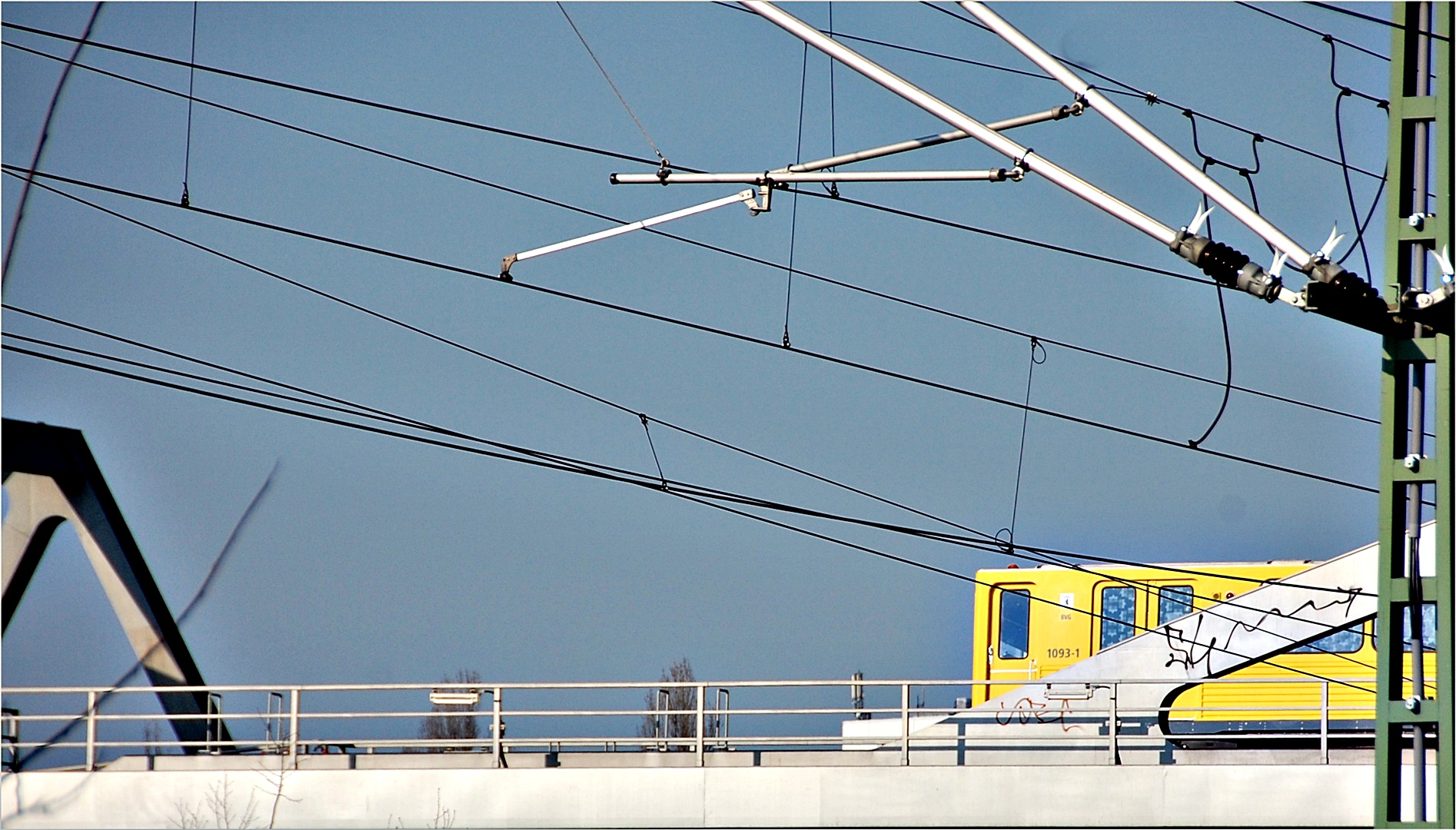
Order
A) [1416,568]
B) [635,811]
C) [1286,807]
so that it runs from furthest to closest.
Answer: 1. [635,811]
2. [1286,807]
3. [1416,568]

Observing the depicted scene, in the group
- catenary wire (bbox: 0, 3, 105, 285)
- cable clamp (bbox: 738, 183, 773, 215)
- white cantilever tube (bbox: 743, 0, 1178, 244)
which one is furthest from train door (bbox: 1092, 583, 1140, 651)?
catenary wire (bbox: 0, 3, 105, 285)

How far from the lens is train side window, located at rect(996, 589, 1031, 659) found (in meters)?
22.4

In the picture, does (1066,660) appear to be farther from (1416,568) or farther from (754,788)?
(1416,568)

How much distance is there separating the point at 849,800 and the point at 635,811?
7.26 ft

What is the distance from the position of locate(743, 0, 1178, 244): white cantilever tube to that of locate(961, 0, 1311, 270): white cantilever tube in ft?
1.03

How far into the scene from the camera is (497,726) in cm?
1670

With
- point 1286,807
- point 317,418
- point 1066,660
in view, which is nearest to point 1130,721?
point 1066,660

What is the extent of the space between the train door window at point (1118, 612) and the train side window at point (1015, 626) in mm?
1091

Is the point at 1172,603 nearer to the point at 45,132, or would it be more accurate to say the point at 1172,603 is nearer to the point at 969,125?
the point at 969,125

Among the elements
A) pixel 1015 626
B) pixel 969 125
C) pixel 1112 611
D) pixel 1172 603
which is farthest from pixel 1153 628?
pixel 969 125

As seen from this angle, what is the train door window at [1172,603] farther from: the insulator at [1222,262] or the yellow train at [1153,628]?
the insulator at [1222,262]

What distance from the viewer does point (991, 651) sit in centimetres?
2262

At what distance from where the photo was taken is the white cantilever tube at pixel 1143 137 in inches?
312

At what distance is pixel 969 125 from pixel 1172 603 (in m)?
13.6
